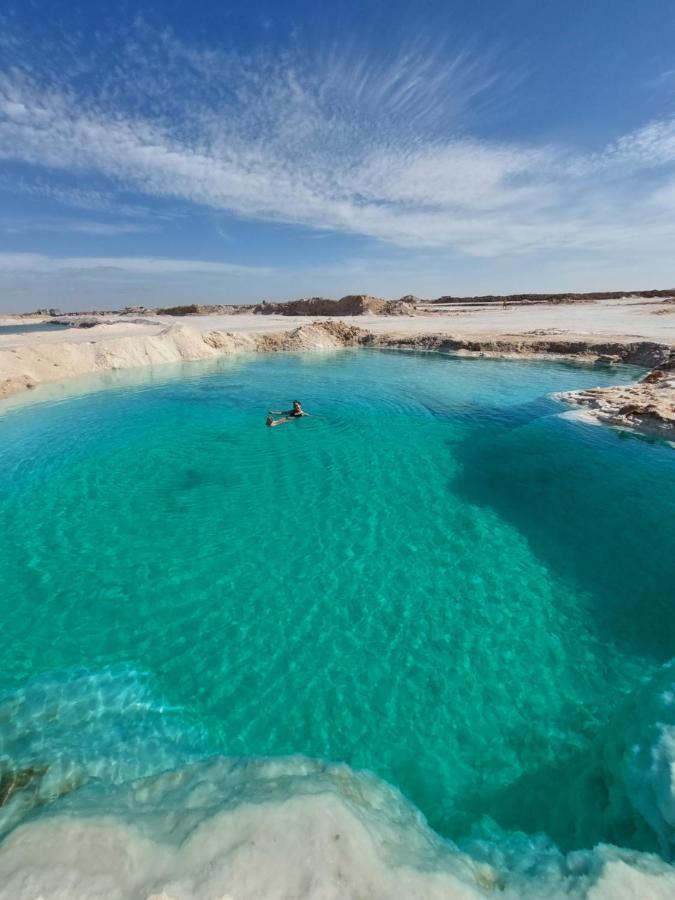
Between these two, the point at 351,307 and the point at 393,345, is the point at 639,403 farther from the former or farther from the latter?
the point at 351,307

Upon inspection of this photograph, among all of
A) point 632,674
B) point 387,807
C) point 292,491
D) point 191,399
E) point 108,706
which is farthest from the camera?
point 191,399

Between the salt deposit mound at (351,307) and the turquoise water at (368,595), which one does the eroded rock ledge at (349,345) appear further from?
the salt deposit mound at (351,307)

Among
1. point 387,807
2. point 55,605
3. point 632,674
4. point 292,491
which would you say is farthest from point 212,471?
point 632,674

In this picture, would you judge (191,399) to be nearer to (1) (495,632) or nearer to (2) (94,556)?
(2) (94,556)

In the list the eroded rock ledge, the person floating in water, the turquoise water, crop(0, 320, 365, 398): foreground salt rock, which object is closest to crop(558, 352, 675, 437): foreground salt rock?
the eroded rock ledge

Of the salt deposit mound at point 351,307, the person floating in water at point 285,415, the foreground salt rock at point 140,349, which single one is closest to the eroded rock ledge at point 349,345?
the foreground salt rock at point 140,349

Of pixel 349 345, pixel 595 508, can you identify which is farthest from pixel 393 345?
pixel 595 508
